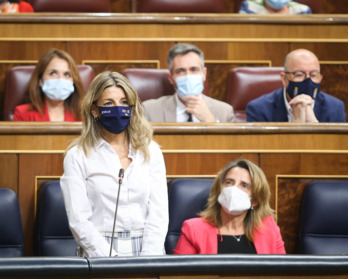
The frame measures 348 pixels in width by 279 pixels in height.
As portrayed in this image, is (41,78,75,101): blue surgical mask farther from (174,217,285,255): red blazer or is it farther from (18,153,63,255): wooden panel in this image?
(174,217,285,255): red blazer

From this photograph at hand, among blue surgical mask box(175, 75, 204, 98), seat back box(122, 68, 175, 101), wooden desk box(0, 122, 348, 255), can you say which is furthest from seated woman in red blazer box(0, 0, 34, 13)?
wooden desk box(0, 122, 348, 255)

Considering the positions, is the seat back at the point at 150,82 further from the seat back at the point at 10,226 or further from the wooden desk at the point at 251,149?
the seat back at the point at 10,226

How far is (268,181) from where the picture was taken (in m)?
1.14

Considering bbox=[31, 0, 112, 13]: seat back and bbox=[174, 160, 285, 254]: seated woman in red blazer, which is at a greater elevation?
bbox=[31, 0, 112, 13]: seat back

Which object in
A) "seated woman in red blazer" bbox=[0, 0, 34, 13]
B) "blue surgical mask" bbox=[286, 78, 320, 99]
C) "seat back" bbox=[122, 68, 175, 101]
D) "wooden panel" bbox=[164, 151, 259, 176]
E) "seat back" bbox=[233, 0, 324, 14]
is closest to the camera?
"wooden panel" bbox=[164, 151, 259, 176]

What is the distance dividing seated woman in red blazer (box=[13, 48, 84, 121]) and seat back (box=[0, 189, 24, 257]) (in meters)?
0.32

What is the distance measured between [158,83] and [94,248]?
2.00 feet

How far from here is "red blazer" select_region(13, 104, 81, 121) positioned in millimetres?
1319

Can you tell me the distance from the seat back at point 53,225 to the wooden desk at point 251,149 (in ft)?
0.17

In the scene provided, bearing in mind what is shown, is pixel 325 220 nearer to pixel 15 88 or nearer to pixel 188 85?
pixel 188 85

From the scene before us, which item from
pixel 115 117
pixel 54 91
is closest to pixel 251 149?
pixel 115 117

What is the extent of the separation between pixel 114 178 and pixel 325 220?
36cm

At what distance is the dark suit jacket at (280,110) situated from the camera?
→ 133 cm

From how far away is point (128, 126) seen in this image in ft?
3.12
